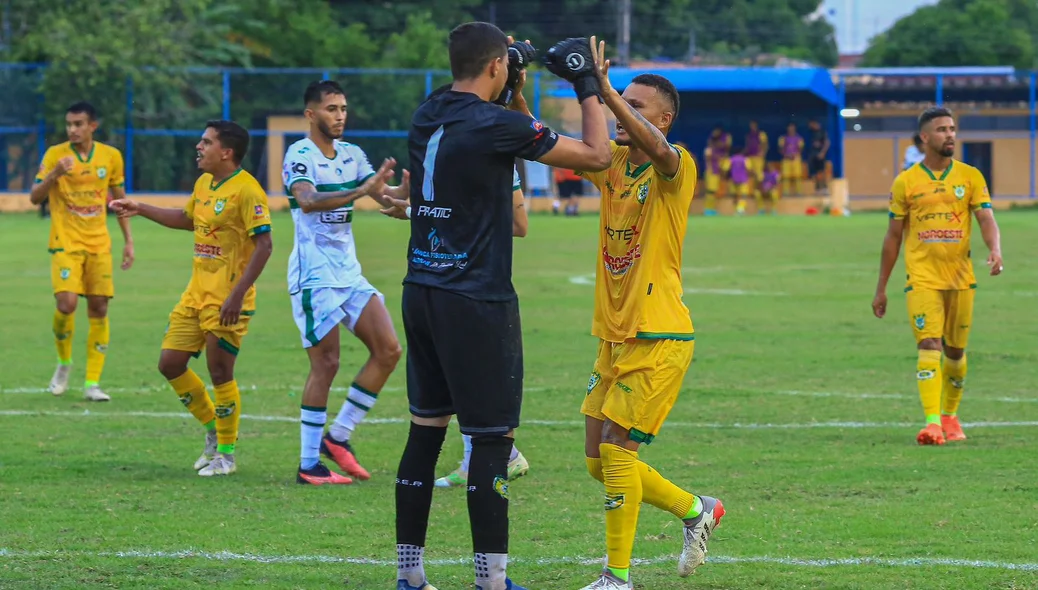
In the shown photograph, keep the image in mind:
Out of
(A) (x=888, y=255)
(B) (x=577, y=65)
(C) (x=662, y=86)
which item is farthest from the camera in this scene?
(A) (x=888, y=255)

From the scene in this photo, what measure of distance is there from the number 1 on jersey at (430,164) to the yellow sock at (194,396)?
12.2 feet

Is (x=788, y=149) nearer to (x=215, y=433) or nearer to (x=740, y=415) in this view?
(x=740, y=415)

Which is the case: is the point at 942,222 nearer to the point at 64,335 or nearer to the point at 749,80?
the point at 64,335

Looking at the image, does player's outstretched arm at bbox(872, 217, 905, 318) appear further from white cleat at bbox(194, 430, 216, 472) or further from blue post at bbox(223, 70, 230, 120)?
blue post at bbox(223, 70, 230, 120)

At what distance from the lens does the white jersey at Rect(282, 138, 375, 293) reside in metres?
8.58

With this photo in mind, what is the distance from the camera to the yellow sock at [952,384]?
10039 millimetres

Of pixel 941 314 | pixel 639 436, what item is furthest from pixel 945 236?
pixel 639 436

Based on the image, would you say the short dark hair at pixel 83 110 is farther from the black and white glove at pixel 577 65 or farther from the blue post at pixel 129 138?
the blue post at pixel 129 138

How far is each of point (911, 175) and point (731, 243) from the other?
18762 mm

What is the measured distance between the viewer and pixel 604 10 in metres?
70.2

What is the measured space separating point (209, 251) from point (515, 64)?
3.61m

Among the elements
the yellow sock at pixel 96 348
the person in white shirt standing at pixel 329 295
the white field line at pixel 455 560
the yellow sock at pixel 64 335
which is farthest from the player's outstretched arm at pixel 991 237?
the yellow sock at pixel 64 335

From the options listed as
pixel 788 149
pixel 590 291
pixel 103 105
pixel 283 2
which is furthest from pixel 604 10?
pixel 590 291

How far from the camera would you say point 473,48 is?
5621mm
